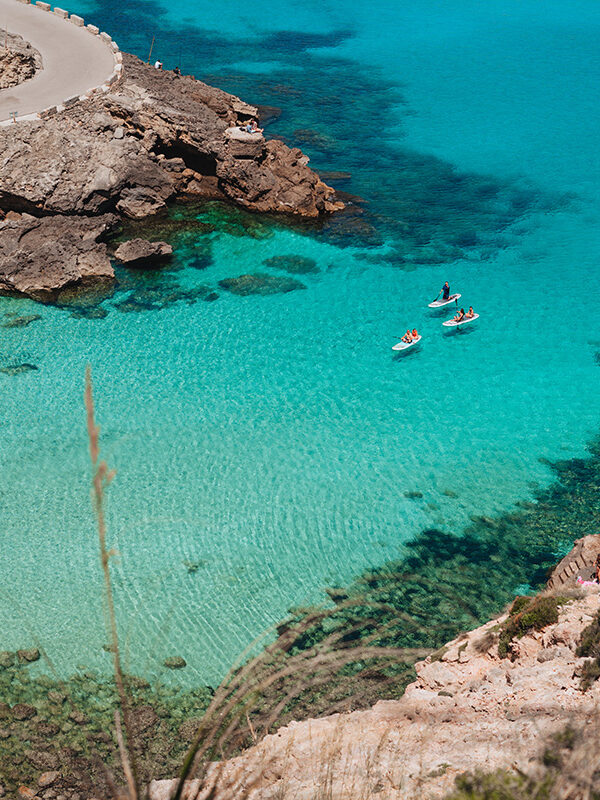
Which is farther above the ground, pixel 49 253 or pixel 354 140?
pixel 354 140

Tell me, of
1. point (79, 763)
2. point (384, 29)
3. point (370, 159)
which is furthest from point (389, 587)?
point (384, 29)

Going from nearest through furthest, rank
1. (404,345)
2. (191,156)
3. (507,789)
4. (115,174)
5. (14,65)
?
(507,789), (404,345), (115,174), (191,156), (14,65)

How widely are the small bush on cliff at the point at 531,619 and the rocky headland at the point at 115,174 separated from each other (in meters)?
21.1

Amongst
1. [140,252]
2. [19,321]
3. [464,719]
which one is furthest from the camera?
[140,252]

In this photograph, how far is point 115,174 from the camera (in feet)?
107

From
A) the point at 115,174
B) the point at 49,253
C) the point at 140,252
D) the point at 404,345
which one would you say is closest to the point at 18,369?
the point at 49,253

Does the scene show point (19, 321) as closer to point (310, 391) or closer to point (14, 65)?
point (310, 391)

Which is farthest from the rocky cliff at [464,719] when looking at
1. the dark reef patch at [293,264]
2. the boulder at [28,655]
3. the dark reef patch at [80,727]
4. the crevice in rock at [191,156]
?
the crevice in rock at [191,156]

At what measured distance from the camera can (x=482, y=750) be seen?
29.1ft

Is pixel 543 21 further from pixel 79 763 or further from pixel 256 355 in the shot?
pixel 79 763

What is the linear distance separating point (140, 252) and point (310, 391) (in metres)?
10.1

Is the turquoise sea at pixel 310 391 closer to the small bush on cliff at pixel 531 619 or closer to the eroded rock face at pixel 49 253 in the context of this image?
the eroded rock face at pixel 49 253

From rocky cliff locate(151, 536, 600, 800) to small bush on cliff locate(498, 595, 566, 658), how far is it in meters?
0.02

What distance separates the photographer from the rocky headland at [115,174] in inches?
1161
